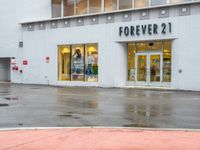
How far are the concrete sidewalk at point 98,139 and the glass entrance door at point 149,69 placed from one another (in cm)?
1832

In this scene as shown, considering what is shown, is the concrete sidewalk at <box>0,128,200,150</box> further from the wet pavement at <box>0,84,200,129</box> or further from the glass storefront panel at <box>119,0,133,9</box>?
the glass storefront panel at <box>119,0,133,9</box>

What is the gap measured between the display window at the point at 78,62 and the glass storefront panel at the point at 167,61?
5607 millimetres

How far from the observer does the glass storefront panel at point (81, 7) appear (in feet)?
106

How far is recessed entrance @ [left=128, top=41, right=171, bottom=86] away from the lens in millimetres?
28344

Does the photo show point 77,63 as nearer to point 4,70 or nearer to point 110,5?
point 110,5

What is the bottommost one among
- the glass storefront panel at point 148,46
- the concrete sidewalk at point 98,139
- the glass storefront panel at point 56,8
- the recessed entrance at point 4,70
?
the concrete sidewalk at point 98,139

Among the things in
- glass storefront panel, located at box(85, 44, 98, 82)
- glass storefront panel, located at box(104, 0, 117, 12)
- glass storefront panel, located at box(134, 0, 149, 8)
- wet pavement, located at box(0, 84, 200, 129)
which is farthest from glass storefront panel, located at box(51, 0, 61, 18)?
wet pavement, located at box(0, 84, 200, 129)

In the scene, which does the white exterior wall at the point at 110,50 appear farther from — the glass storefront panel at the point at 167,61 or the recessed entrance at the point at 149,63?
the glass storefront panel at the point at 167,61

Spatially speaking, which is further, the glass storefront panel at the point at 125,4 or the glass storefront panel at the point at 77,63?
the glass storefront panel at the point at 77,63

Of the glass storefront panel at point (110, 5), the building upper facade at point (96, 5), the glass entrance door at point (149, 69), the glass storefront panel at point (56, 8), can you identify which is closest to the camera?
the building upper facade at point (96, 5)

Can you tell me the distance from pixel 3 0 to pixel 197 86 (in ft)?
68.8

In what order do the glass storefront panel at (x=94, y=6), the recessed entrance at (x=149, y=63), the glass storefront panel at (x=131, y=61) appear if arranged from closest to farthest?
the recessed entrance at (x=149, y=63)
the glass storefront panel at (x=131, y=61)
the glass storefront panel at (x=94, y=6)

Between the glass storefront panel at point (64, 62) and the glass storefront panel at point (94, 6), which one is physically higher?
the glass storefront panel at point (94, 6)

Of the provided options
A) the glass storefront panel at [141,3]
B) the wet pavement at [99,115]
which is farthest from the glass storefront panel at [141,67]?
the wet pavement at [99,115]
